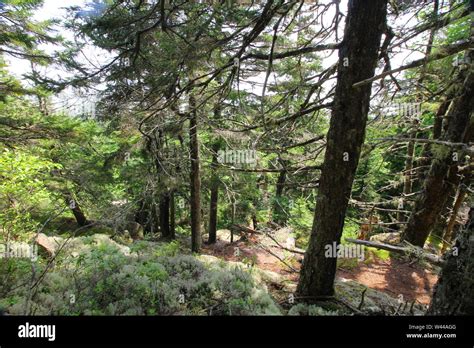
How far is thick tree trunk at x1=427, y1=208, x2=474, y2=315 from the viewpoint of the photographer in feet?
6.33

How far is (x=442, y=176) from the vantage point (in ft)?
18.6

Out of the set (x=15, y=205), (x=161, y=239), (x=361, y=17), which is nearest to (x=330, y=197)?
(x=361, y=17)

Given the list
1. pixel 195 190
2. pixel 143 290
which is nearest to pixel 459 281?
pixel 143 290

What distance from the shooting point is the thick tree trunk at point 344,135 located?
3.07 metres

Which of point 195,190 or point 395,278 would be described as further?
point 195,190

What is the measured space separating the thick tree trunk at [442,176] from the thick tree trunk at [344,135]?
245cm

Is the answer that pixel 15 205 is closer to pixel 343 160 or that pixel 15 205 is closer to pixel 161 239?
pixel 343 160

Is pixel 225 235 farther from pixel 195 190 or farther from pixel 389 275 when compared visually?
pixel 389 275

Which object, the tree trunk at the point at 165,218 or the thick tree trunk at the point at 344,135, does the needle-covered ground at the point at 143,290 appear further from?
the tree trunk at the point at 165,218

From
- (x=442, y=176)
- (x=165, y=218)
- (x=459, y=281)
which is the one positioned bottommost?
(x=165, y=218)

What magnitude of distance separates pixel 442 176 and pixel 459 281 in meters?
4.64

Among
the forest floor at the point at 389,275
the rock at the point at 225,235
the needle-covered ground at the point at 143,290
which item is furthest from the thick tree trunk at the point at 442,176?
the rock at the point at 225,235

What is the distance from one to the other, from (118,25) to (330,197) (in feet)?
12.3
